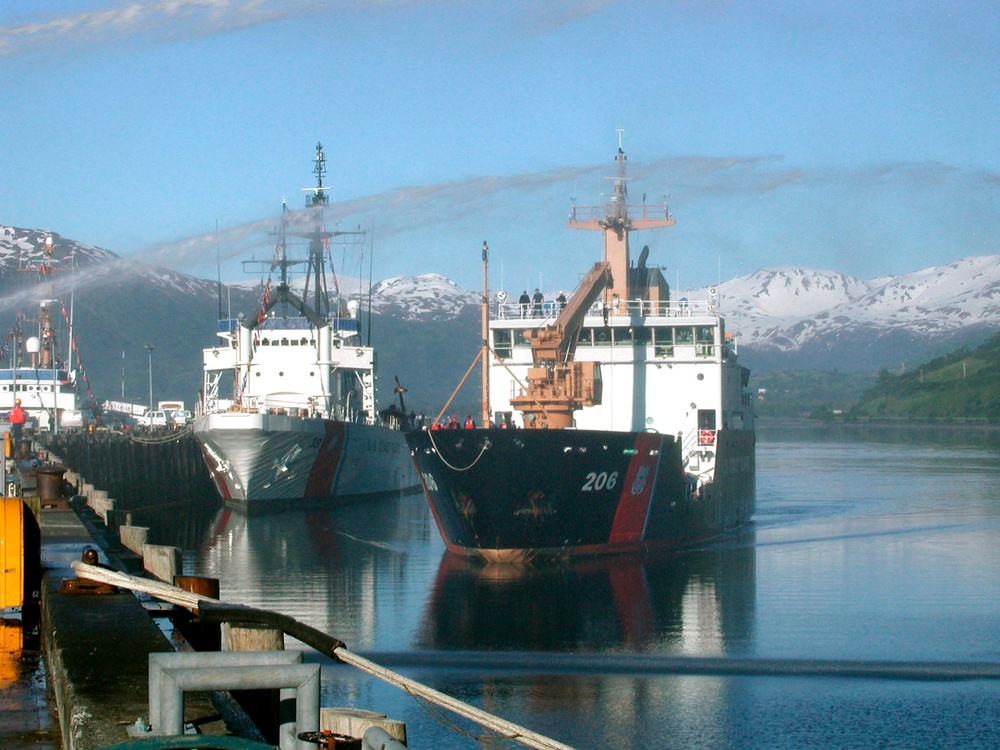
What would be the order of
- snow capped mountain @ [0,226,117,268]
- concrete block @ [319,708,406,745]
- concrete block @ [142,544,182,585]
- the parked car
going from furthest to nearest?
snow capped mountain @ [0,226,117,268] < the parked car < concrete block @ [142,544,182,585] < concrete block @ [319,708,406,745]

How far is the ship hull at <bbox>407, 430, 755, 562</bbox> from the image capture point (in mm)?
24672

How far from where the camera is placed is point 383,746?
4.74 metres

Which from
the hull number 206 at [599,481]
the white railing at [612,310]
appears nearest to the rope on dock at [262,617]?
the hull number 206 at [599,481]

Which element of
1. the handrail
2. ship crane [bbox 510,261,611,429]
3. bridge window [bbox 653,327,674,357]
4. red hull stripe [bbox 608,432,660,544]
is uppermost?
the handrail

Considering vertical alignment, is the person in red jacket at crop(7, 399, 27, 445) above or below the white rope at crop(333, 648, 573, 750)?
above

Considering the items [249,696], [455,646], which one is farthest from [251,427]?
[249,696]

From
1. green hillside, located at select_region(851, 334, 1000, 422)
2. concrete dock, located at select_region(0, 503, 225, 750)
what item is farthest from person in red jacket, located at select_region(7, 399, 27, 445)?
green hillside, located at select_region(851, 334, 1000, 422)

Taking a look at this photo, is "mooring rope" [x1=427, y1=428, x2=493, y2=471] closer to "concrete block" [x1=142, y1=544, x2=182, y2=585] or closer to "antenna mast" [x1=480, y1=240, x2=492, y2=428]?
"antenna mast" [x1=480, y1=240, x2=492, y2=428]

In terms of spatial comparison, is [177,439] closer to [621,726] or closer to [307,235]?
[307,235]

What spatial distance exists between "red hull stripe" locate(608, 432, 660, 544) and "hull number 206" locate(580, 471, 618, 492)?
431mm

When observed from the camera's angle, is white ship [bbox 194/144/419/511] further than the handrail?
→ Yes

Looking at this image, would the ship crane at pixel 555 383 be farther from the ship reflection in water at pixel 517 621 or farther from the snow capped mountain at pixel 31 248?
the snow capped mountain at pixel 31 248

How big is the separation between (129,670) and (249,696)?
1273 millimetres

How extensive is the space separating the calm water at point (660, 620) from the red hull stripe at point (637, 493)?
0.95 metres
